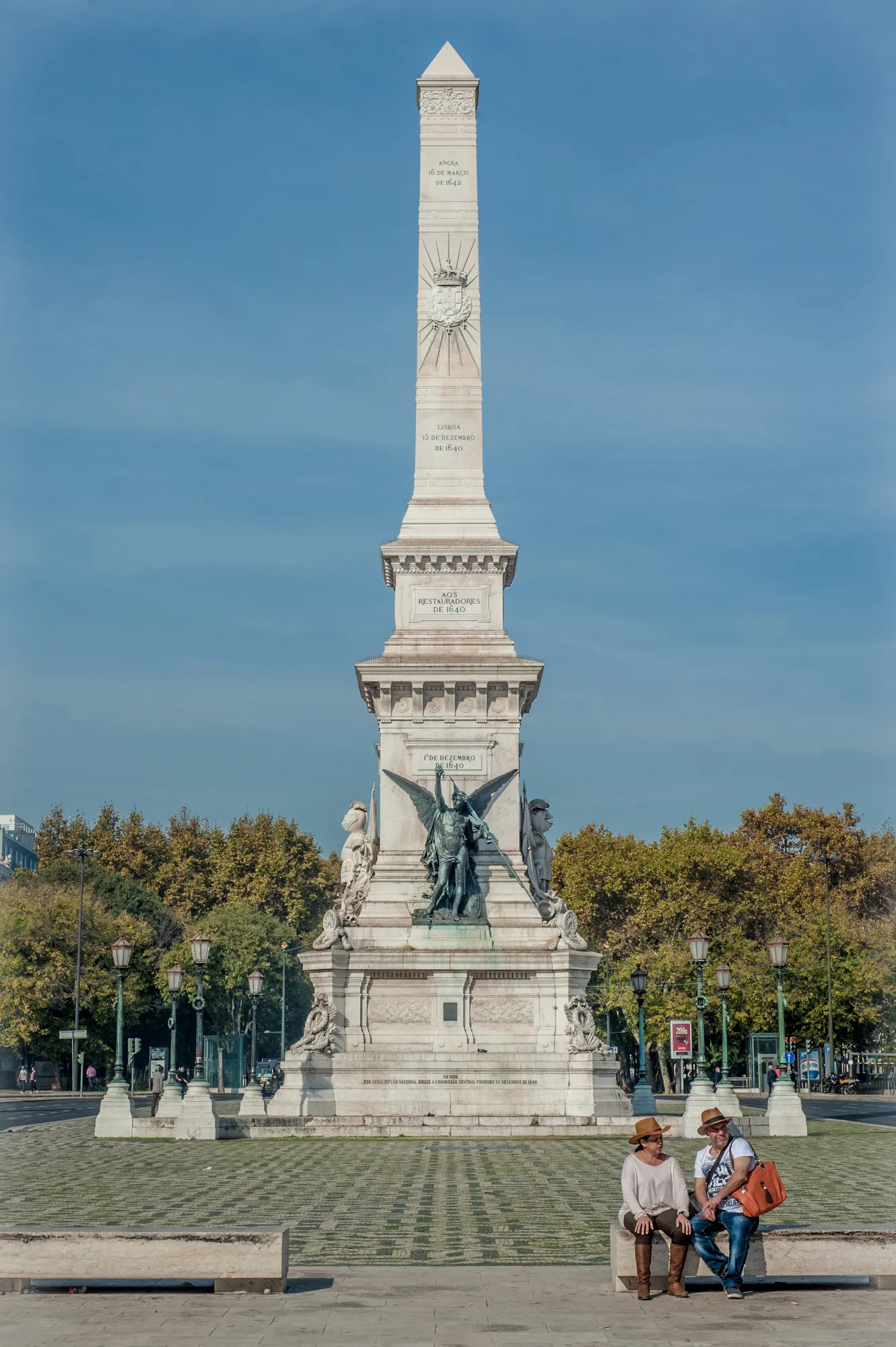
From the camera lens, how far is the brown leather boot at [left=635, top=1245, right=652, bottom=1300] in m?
12.5

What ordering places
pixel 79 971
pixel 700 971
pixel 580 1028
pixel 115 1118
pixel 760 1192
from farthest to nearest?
pixel 79 971 → pixel 700 971 → pixel 580 1028 → pixel 115 1118 → pixel 760 1192

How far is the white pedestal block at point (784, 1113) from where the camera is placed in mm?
35312

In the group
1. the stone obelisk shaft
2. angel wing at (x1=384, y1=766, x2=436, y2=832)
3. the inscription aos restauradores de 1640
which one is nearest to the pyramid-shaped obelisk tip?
the stone obelisk shaft

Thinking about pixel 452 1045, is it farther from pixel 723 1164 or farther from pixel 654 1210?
pixel 654 1210

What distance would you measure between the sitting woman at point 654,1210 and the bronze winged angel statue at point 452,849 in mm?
26950

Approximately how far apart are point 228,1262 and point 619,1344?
137 inches

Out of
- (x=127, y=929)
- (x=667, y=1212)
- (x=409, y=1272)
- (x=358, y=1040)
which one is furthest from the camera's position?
(x=127, y=929)

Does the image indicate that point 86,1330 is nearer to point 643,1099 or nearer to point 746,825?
point 643,1099

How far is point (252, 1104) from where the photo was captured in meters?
38.6

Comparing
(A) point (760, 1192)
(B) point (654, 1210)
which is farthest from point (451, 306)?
(B) point (654, 1210)

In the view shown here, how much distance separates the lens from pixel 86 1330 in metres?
11.4

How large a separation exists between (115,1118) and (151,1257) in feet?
77.9

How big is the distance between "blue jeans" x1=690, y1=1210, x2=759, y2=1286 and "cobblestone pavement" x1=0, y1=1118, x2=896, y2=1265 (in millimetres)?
1821

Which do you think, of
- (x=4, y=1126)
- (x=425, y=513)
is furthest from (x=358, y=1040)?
(x=425, y=513)
